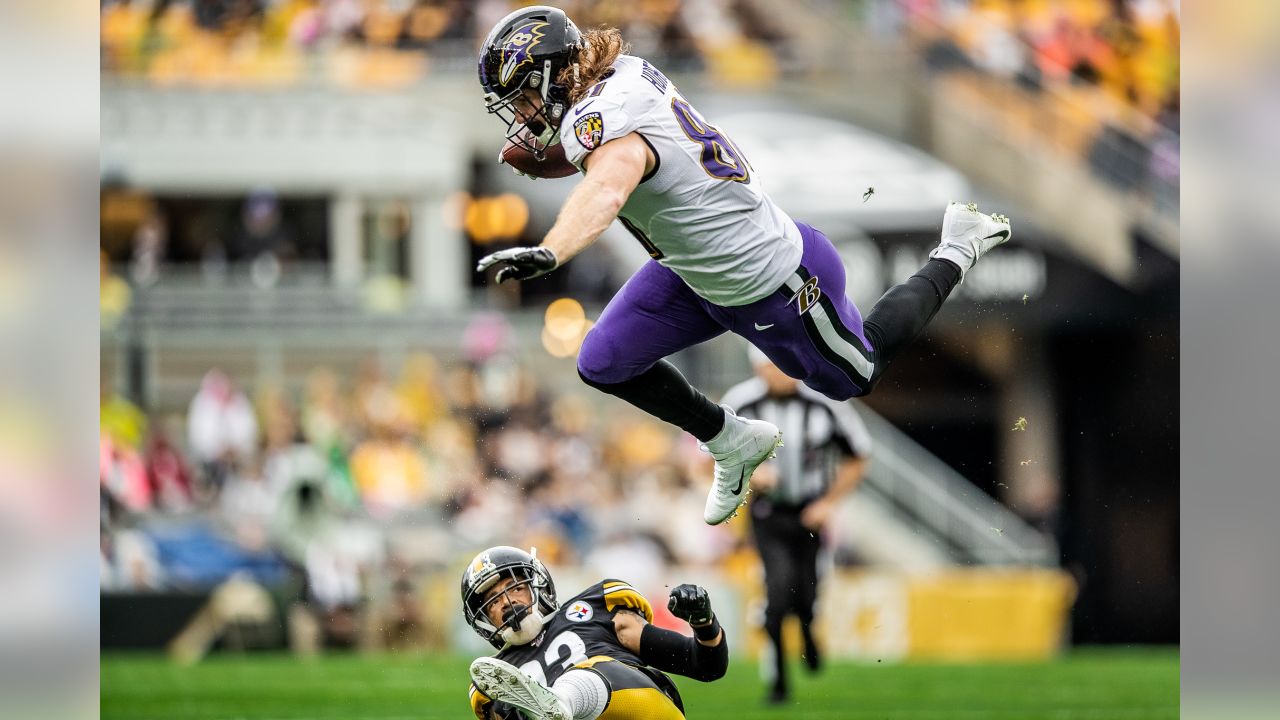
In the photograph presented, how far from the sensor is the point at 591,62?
4.75m

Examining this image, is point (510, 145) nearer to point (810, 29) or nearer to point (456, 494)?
point (456, 494)

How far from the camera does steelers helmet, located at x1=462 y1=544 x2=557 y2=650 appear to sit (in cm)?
459

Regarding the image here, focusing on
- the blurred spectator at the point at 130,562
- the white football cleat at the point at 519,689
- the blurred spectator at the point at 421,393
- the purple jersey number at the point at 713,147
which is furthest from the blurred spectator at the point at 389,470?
the white football cleat at the point at 519,689

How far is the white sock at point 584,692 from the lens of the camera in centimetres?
425

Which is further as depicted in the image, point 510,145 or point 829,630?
point 829,630

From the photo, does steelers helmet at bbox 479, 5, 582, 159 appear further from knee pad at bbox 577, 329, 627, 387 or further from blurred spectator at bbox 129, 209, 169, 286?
blurred spectator at bbox 129, 209, 169, 286

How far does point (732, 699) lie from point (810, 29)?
10846mm

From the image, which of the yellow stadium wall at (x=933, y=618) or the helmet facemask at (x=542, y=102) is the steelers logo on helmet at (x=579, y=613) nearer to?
the helmet facemask at (x=542, y=102)

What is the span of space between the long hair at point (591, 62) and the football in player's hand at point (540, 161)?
0.39 m

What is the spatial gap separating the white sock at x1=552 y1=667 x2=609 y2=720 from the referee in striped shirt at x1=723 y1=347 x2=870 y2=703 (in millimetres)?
4149

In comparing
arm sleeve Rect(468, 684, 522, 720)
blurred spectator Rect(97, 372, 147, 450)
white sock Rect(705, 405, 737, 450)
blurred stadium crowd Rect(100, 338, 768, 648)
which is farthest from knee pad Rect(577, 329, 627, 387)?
blurred spectator Rect(97, 372, 147, 450)

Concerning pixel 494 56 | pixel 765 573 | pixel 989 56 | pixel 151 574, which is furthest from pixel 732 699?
pixel 989 56
